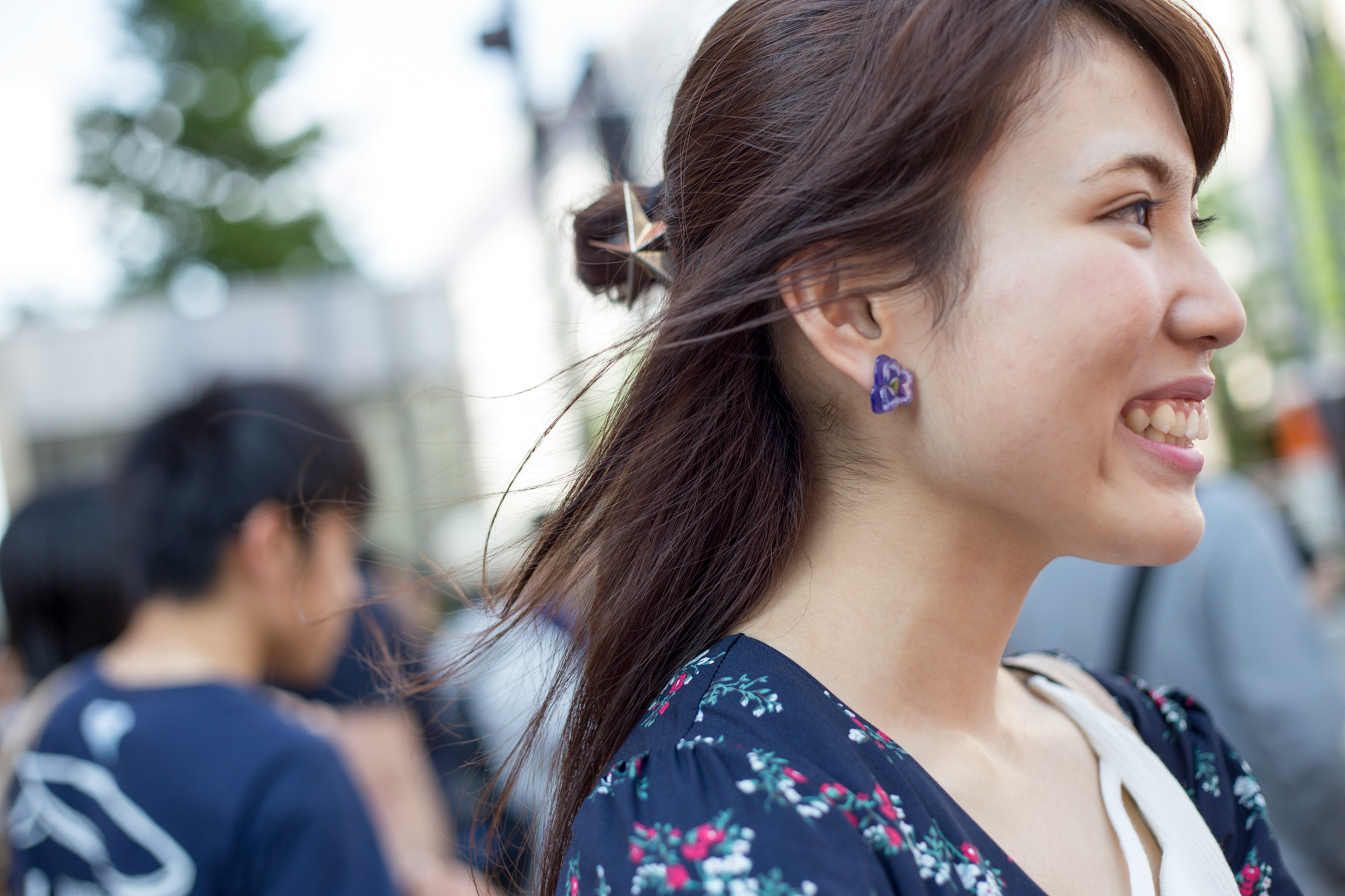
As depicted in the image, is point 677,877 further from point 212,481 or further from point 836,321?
point 212,481

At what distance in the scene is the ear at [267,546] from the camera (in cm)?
235

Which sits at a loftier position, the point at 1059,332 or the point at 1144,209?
the point at 1144,209

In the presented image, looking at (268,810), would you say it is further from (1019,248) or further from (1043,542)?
(1019,248)

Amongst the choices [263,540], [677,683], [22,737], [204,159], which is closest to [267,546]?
[263,540]

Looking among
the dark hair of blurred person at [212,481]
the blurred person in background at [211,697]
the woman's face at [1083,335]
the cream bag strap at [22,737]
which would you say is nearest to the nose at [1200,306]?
the woman's face at [1083,335]

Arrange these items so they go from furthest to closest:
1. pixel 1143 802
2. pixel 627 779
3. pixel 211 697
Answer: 1. pixel 211 697
2. pixel 1143 802
3. pixel 627 779

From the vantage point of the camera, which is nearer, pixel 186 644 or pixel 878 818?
pixel 878 818

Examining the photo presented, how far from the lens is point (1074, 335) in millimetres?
1039

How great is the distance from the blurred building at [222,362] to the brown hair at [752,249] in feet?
28.5

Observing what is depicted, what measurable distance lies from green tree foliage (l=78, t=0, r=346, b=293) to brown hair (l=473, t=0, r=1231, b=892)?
1957 centimetres

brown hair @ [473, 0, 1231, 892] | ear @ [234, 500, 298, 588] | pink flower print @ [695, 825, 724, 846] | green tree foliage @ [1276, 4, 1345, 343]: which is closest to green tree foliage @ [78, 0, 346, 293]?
green tree foliage @ [1276, 4, 1345, 343]

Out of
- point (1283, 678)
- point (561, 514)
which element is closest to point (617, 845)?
point (561, 514)

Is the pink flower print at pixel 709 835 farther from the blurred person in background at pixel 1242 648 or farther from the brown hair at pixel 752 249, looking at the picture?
the blurred person in background at pixel 1242 648

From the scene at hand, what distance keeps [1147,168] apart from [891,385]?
0.35 m
